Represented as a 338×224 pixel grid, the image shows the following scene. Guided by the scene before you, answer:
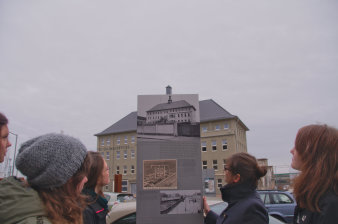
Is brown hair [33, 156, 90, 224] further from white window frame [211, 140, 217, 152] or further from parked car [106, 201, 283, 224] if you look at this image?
white window frame [211, 140, 217, 152]

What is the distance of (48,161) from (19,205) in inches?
9.8

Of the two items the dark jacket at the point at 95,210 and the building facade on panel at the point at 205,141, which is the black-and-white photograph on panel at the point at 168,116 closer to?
the dark jacket at the point at 95,210

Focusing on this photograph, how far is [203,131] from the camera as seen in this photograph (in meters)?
49.2

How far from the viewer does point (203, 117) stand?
49969 mm

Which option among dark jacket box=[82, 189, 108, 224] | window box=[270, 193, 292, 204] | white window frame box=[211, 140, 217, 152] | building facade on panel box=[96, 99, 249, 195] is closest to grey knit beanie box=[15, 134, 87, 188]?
dark jacket box=[82, 189, 108, 224]

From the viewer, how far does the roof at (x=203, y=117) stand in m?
48.1

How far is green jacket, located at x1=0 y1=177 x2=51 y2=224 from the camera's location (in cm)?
114

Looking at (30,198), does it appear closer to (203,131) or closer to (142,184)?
(142,184)

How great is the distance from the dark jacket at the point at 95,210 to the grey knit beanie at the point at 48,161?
1.05 m

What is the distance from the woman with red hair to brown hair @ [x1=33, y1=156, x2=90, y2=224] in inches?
55.1

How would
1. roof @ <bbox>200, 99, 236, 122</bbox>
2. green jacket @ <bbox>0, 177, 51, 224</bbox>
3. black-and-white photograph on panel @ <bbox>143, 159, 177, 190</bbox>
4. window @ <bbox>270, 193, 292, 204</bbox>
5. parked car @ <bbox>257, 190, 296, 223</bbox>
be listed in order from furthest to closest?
roof @ <bbox>200, 99, 236, 122</bbox> → window @ <bbox>270, 193, 292, 204</bbox> → parked car @ <bbox>257, 190, 296, 223</bbox> → black-and-white photograph on panel @ <bbox>143, 159, 177, 190</bbox> → green jacket @ <bbox>0, 177, 51, 224</bbox>

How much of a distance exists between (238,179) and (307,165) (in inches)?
33.9

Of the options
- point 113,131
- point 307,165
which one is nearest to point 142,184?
point 307,165

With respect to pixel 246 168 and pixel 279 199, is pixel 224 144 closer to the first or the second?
pixel 279 199
